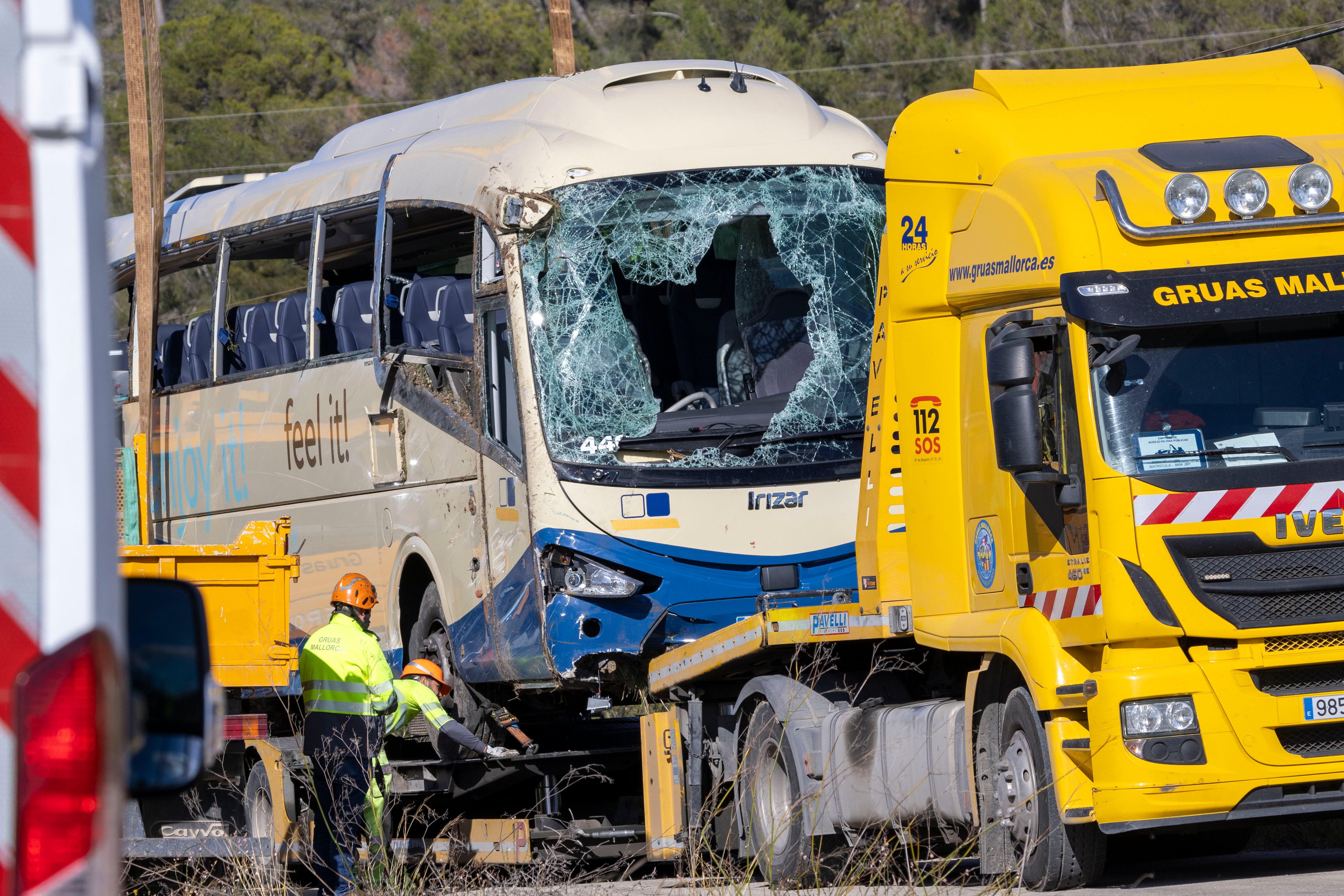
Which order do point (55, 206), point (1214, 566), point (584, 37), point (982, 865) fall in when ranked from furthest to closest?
1. point (584, 37)
2. point (982, 865)
3. point (1214, 566)
4. point (55, 206)

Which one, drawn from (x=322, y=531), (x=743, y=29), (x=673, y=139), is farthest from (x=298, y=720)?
(x=743, y=29)

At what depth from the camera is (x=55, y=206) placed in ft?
7.59

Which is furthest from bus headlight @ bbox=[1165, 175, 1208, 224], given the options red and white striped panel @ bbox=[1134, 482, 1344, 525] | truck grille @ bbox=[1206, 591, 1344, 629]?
truck grille @ bbox=[1206, 591, 1344, 629]

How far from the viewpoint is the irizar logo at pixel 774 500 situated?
10.5 m

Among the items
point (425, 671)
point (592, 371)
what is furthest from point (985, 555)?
point (425, 671)

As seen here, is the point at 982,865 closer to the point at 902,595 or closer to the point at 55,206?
the point at 902,595

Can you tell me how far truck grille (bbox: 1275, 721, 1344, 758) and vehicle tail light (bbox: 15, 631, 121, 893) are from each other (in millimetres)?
5697

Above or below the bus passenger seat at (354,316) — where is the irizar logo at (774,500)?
below

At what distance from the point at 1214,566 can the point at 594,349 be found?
4407 millimetres

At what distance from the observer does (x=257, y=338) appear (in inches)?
528

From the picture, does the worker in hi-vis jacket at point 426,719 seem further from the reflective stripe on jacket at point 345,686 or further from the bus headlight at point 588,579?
the bus headlight at point 588,579

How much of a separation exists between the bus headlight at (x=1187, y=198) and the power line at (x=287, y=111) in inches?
1252

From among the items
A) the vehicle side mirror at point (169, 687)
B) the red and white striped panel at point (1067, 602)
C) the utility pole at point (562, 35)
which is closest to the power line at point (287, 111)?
Result: the utility pole at point (562, 35)

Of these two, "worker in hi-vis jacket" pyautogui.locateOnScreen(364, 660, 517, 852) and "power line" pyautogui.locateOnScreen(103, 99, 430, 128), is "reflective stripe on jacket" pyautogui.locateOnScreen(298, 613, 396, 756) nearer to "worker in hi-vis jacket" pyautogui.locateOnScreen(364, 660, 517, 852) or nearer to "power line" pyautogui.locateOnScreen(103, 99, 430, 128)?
"worker in hi-vis jacket" pyautogui.locateOnScreen(364, 660, 517, 852)
